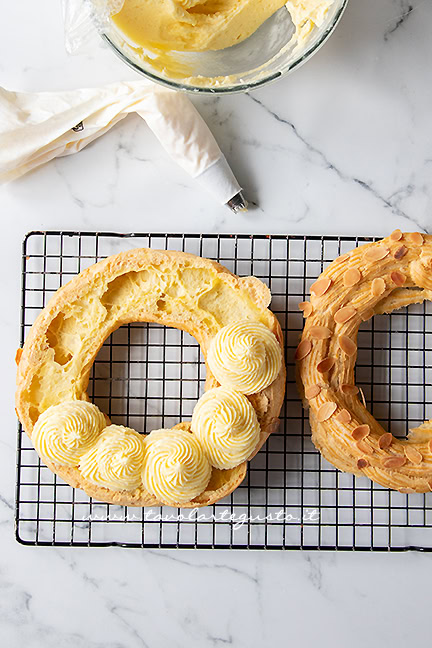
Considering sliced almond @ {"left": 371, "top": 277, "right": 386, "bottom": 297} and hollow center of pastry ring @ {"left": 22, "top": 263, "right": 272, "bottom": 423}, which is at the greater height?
sliced almond @ {"left": 371, "top": 277, "right": 386, "bottom": 297}

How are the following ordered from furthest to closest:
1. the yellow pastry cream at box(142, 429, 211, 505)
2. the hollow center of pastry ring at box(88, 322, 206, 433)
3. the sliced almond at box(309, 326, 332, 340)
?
1. the hollow center of pastry ring at box(88, 322, 206, 433)
2. the sliced almond at box(309, 326, 332, 340)
3. the yellow pastry cream at box(142, 429, 211, 505)

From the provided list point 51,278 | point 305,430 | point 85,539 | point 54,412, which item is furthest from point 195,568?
point 51,278

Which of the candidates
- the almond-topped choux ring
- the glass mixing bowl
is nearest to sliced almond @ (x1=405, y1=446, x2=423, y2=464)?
the almond-topped choux ring

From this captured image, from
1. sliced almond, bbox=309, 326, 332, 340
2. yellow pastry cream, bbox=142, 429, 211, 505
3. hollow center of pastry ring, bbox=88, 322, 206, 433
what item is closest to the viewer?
yellow pastry cream, bbox=142, 429, 211, 505

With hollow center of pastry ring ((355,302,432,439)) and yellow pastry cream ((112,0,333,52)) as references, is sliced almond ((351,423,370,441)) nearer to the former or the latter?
hollow center of pastry ring ((355,302,432,439))

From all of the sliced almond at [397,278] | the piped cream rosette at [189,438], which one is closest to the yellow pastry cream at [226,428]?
the piped cream rosette at [189,438]

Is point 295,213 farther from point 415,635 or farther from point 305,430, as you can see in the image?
point 415,635

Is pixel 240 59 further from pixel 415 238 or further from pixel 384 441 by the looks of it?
pixel 384 441
